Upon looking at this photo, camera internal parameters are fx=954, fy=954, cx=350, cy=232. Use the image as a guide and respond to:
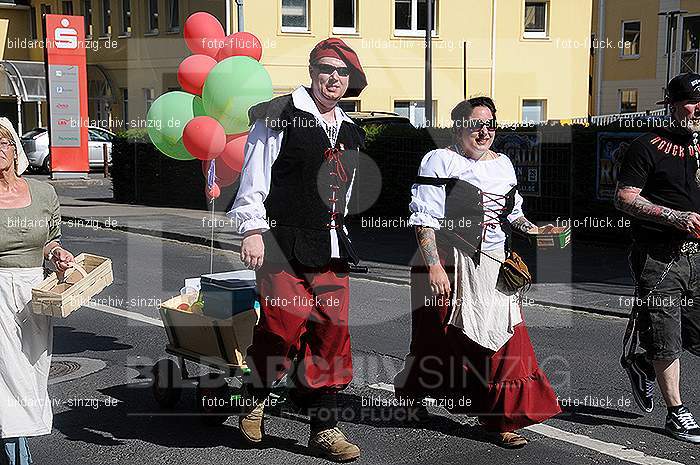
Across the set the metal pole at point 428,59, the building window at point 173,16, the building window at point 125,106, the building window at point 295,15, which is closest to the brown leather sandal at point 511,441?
the metal pole at point 428,59

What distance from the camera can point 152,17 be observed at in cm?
3400

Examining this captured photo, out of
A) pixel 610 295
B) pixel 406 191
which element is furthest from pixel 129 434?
pixel 406 191

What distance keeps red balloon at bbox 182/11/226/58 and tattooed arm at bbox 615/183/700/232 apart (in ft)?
12.6

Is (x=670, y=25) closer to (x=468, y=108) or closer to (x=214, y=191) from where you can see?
(x=214, y=191)

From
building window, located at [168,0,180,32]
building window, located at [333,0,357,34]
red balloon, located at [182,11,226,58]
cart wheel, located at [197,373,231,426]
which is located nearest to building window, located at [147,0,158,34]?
building window, located at [168,0,180,32]

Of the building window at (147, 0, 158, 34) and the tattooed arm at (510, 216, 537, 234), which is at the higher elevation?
the building window at (147, 0, 158, 34)

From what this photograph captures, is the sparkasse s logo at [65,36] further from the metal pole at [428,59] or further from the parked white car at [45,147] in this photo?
the metal pole at [428,59]

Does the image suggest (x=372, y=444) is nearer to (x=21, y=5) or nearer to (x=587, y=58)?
(x=587, y=58)

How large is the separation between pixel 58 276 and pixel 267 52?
2472 cm

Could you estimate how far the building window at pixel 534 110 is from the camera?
32.5 metres

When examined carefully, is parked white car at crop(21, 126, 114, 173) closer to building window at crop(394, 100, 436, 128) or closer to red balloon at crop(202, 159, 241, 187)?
building window at crop(394, 100, 436, 128)

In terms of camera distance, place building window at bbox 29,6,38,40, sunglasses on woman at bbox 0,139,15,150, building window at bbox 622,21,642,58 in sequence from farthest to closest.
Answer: building window at bbox 29,6,38,40 < building window at bbox 622,21,642,58 < sunglasses on woman at bbox 0,139,15,150

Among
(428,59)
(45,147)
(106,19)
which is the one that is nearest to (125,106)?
(106,19)

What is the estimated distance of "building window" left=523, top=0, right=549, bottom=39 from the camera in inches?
→ 1275
